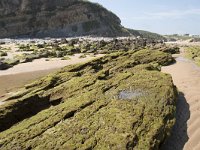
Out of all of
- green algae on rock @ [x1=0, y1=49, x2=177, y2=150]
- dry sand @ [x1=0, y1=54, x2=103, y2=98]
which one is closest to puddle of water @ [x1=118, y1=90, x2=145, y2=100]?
green algae on rock @ [x1=0, y1=49, x2=177, y2=150]

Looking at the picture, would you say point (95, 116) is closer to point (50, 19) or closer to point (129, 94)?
point (129, 94)

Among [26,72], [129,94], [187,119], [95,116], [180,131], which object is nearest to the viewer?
[95,116]

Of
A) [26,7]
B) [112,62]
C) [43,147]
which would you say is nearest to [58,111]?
[43,147]

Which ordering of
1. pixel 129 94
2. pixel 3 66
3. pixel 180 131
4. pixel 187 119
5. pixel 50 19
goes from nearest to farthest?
pixel 180 131 → pixel 129 94 → pixel 187 119 → pixel 3 66 → pixel 50 19

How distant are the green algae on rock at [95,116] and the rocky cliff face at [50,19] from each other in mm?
101977

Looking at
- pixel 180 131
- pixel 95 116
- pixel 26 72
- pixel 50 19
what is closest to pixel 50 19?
pixel 50 19

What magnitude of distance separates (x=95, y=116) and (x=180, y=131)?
119 inches

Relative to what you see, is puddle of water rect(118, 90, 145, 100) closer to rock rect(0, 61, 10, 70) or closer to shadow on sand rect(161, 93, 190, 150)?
shadow on sand rect(161, 93, 190, 150)

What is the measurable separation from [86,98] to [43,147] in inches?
119

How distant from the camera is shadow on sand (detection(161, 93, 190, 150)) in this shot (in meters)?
9.86

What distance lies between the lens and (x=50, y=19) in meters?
120

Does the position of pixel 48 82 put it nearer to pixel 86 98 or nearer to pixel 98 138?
pixel 86 98

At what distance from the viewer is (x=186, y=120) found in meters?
11.7

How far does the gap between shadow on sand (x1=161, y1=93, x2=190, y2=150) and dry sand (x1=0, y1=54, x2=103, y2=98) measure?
13.8 metres
